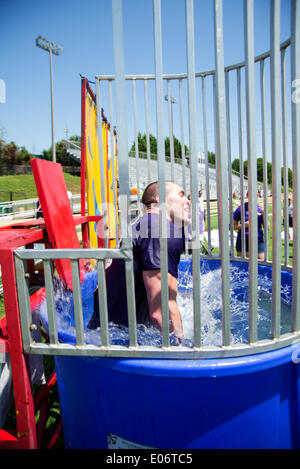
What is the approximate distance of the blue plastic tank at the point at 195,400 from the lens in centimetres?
138

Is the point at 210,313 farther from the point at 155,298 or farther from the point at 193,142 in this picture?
the point at 193,142

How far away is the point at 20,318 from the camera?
5.05 ft

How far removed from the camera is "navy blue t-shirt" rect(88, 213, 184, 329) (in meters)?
1.72

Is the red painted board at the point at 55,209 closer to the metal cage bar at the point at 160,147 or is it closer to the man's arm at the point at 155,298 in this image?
the man's arm at the point at 155,298

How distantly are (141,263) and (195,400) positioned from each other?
0.71 meters

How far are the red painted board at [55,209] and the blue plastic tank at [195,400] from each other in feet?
2.26

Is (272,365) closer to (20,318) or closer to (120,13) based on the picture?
(20,318)

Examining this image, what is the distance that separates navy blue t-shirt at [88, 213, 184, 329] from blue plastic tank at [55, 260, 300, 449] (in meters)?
0.49

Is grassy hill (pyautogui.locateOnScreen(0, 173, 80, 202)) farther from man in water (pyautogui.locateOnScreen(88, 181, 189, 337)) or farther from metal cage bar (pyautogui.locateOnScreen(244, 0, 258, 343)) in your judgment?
metal cage bar (pyautogui.locateOnScreen(244, 0, 258, 343))

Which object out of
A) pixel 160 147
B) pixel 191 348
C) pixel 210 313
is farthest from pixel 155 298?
pixel 210 313

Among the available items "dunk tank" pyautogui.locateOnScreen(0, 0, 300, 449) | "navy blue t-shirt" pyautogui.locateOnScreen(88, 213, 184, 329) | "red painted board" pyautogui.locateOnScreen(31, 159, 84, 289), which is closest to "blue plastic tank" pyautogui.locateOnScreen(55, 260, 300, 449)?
"dunk tank" pyautogui.locateOnScreen(0, 0, 300, 449)

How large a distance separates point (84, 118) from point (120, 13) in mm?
2237

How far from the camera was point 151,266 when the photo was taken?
1686 mm
